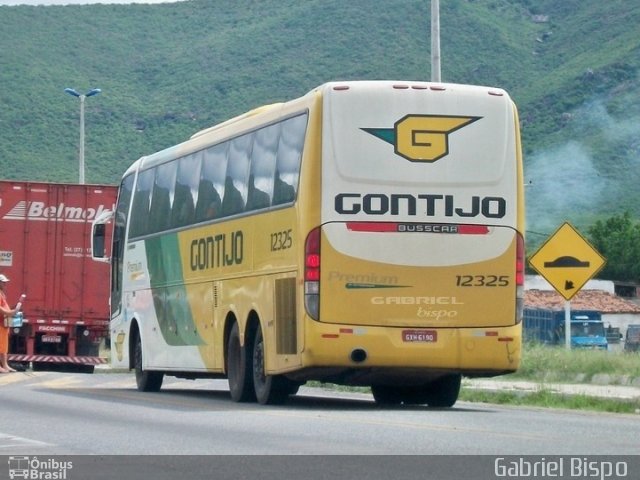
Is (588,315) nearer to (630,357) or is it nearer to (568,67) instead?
(630,357)

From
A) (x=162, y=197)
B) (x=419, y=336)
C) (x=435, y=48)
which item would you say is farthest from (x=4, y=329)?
(x=419, y=336)

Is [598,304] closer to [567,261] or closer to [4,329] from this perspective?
[567,261]

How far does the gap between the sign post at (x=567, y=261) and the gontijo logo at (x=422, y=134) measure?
9.39 m

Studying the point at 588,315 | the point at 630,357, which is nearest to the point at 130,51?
the point at 588,315

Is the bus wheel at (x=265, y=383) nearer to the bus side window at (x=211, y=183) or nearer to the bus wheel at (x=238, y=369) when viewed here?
the bus wheel at (x=238, y=369)

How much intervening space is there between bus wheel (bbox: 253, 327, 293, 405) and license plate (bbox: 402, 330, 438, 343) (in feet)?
6.27

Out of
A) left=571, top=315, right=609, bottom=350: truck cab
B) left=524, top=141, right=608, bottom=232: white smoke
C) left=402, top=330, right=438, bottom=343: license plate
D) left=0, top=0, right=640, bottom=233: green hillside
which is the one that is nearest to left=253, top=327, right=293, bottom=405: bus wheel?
left=402, top=330, right=438, bottom=343: license plate

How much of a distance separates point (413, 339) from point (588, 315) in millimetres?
55635

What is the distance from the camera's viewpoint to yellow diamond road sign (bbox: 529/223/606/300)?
27.9m

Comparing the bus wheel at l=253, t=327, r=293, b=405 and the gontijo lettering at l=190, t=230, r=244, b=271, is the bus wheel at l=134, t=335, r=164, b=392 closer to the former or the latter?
the gontijo lettering at l=190, t=230, r=244, b=271

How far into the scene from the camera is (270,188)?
1977cm

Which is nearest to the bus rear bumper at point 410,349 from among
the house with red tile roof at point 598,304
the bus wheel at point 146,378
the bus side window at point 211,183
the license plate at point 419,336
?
the license plate at point 419,336

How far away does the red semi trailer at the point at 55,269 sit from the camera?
33.4m

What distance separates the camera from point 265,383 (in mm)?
19891
